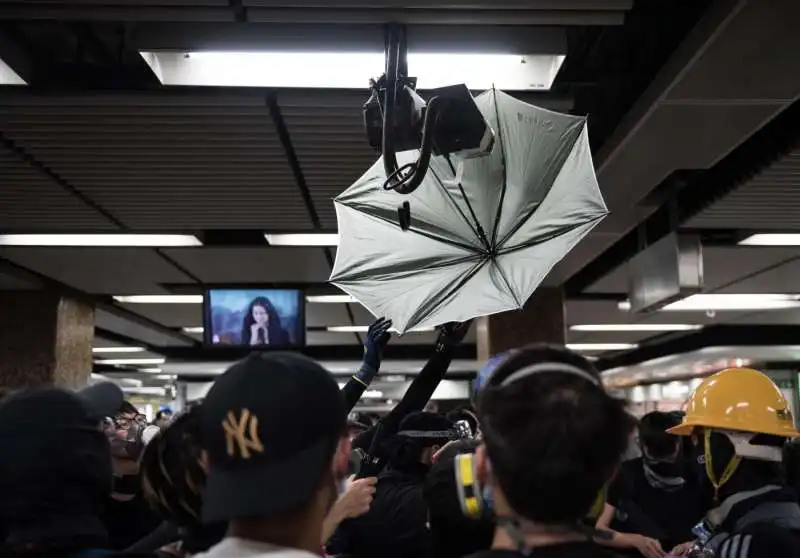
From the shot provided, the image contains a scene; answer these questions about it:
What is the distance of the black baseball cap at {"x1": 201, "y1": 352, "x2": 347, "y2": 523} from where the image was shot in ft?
3.56

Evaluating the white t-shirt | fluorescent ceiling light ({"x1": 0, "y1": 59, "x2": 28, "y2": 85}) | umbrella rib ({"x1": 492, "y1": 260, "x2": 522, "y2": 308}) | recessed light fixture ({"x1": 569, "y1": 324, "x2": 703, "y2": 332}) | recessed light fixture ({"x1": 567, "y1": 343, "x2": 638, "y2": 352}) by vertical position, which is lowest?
the white t-shirt

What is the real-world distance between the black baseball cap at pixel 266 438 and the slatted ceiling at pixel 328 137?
2502 millimetres

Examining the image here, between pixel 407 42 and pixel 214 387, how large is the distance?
7.02ft

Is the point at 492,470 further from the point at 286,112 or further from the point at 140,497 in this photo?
the point at 286,112

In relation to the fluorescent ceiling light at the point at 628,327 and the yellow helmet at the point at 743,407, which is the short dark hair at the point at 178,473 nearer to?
the yellow helmet at the point at 743,407

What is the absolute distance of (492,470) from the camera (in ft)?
3.54

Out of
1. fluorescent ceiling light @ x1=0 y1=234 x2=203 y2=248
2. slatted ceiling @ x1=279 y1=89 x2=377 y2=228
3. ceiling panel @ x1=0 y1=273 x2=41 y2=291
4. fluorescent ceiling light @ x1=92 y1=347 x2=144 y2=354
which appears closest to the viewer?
slatted ceiling @ x1=279 y1=89 x2=377 y2=228

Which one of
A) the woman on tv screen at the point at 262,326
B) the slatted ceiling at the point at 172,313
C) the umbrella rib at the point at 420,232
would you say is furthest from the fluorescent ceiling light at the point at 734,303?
the umbrella rib at the point at 420,232

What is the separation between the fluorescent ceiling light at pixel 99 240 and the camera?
6.05 metres

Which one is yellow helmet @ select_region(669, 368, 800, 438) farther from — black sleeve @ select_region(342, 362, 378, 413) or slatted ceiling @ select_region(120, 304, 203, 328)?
slatted ceiling @ select_region(120, 304, 203, 328)

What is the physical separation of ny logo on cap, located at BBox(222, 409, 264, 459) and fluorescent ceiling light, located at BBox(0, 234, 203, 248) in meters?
5.30

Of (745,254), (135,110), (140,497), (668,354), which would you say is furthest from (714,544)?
(668,354)

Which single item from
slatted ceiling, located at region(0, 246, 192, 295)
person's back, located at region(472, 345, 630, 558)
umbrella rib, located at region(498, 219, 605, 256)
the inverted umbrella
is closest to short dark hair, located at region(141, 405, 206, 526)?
person's back, located at region(472, 345, 630, 558)

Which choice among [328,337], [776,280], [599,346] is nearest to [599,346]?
[599,346]
